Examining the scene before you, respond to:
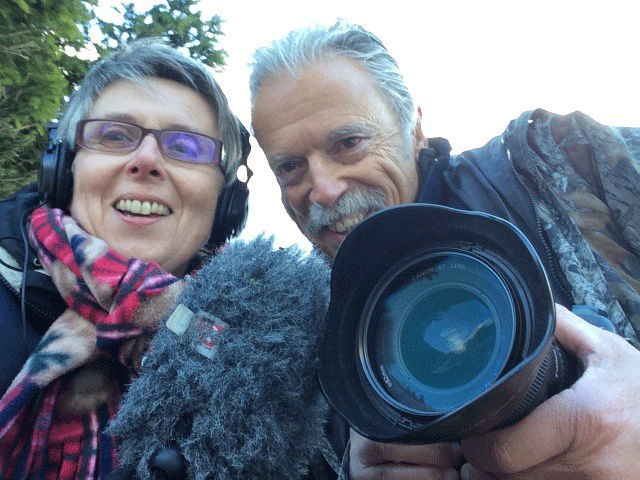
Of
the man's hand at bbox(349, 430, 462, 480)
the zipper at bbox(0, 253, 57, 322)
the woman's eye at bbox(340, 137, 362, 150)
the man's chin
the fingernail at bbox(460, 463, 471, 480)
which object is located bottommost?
the man's chin

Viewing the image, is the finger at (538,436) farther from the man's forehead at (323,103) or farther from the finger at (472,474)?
the man's forehead at (323,103)

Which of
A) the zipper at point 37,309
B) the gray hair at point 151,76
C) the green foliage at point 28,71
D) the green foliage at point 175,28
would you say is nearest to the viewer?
the zipper at point 37,309

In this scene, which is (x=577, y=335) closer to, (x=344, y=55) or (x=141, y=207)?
(x=141, y=207)

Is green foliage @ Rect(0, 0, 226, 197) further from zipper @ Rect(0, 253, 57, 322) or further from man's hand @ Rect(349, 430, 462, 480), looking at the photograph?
man's hand @ Rect(349, 430, 462, 480)

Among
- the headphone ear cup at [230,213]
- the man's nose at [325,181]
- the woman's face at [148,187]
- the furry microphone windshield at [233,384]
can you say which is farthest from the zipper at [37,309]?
the man's nose at [325,181]

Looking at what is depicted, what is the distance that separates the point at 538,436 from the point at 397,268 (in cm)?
35

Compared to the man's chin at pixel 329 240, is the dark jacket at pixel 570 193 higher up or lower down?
higher up

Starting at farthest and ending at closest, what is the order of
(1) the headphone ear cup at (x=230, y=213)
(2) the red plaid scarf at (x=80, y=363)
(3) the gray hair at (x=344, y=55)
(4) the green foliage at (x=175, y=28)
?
(4) the green foliage at (x=175, y=28) < (3) the gray hair at (x=344, y=55) < (1) the headphone ear cup at (x=230, y=213) < (2) the red plaid scarf at (x=80, y=363)

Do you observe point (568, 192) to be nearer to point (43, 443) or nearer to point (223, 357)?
point (223, 357)

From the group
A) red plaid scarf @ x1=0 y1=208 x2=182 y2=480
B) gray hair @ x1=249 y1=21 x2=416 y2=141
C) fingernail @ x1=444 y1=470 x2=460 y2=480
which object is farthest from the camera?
gray hair @ x1=249 y1=21 x2=416 y2=141

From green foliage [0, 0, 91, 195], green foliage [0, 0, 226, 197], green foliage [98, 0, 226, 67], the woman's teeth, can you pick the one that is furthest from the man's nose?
green foliage [98, 0, 226, 67]

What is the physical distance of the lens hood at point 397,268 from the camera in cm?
77

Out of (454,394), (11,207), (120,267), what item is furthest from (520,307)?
(11,207)

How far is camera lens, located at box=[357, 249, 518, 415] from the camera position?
2.96ft
